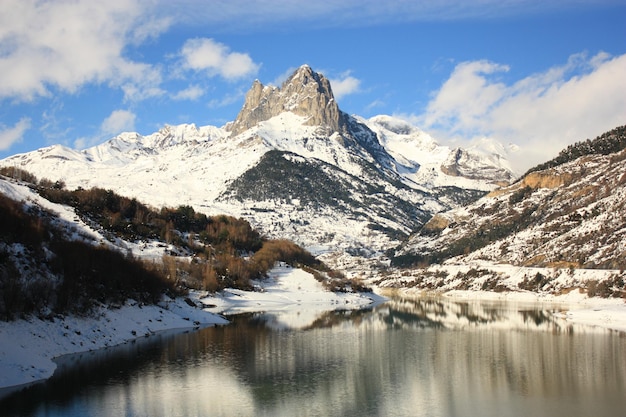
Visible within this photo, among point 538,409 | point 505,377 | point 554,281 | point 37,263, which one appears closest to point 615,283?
point 554,281

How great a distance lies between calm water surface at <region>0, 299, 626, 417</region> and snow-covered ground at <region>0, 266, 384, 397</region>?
1.97 meters

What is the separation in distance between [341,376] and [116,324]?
29.8 m

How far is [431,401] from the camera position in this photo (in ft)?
125

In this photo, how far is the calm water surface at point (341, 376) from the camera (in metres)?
36.4

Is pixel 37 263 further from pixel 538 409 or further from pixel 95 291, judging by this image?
pixel 538 409

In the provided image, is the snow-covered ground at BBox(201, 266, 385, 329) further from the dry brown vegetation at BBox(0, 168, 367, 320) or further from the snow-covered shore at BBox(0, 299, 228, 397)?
the snow-covered shore at BBox(0, 299, 228, 397)

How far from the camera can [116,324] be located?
212ft

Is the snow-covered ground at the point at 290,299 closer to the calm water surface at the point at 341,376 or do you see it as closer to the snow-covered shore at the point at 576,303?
the calm water surface at the point at 341,376

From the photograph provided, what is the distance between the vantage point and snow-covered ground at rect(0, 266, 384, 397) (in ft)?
143

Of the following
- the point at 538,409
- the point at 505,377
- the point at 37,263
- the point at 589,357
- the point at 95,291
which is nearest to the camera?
the point at 538,409

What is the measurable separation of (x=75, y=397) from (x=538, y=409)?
29577mm

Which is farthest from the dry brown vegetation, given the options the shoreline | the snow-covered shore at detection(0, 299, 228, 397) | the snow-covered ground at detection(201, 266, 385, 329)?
the snow-covered ground at detection(201, 266, 385, 329)

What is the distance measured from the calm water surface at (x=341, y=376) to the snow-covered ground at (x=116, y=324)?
197cm

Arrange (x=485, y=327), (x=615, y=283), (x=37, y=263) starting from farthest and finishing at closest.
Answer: (x=615, y=283)
(x=485, y=327)
(x=37, y=263)
